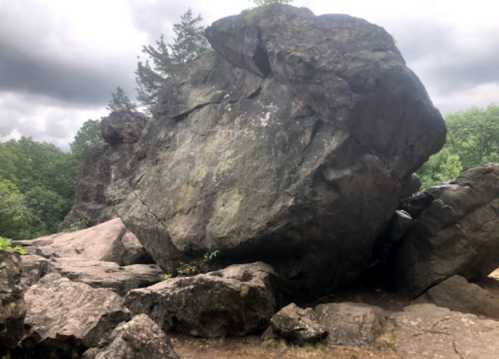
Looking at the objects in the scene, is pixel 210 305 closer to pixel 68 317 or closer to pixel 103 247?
pixel 68 317

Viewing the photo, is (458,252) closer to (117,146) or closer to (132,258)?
(132,258)

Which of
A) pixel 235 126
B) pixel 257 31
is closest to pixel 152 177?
pixel 235 126

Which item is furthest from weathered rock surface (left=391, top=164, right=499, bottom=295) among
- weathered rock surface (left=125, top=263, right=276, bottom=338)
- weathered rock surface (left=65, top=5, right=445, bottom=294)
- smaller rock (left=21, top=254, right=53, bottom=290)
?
smaller rock (left=21, top=254, right=53, bottom=290)

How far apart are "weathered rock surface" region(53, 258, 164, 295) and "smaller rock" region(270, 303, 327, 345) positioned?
3.98 meters

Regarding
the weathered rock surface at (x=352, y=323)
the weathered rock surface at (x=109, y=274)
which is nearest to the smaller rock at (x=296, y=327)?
the weathered rock surface at (x=352, y=323)

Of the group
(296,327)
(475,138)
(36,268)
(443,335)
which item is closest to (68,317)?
(296,327)

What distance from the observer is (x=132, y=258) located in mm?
12984

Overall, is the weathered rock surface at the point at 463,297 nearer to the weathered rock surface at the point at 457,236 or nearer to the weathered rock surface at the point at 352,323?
the weathered rock surface at the point at 457,236

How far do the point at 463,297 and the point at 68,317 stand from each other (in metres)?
7.86

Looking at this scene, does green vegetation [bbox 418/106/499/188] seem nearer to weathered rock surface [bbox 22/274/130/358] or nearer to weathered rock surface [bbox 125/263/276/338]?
weathered rock surface [bbox 125/263/276/338]

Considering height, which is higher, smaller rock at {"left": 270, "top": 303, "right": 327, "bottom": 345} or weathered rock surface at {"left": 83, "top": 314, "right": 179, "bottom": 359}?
weathered rock surface at {"left": 83, "top": 314, "right": 179, "bottom": 359}

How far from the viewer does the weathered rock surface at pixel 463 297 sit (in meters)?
9.03

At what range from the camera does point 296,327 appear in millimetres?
7473

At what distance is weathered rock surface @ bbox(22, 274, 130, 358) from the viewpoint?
246 inches
